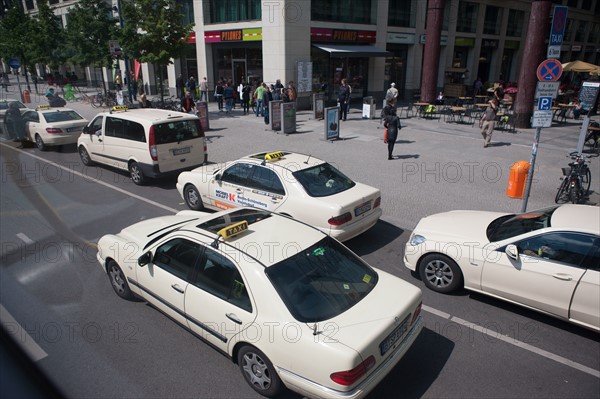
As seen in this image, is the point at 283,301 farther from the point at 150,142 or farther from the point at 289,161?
the point at 150,142

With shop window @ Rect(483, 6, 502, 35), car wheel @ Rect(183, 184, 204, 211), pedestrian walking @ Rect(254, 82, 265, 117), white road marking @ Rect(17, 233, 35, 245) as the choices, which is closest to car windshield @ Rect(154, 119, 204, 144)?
car wheel @ Rect(183, 184, 204, 211)

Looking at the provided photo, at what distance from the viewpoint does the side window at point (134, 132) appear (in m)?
11.1

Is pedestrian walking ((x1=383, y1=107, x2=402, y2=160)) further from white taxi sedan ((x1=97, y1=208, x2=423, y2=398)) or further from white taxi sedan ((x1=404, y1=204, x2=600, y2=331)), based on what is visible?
white taxi sedan ((x1=97, y1=208, x2=423, y2=398))

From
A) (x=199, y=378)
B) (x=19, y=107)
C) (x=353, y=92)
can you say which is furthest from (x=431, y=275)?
(x=353, y=92)

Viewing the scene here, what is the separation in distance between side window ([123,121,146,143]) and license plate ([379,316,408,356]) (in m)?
8.85

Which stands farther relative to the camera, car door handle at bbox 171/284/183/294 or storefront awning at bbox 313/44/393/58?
storefront awning at bbox 313/44/393/58

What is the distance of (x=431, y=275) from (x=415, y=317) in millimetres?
1950

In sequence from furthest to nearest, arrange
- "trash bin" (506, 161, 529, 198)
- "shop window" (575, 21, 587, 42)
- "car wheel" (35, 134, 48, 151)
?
"shop window" (575, 21, 587, 42)
"car wheel" (35, 134, 48, 151)
"trash bin" (506, 161, 529, 198)

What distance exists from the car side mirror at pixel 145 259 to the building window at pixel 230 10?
72.0 feet

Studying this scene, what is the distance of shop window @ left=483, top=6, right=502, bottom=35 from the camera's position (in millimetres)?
36344

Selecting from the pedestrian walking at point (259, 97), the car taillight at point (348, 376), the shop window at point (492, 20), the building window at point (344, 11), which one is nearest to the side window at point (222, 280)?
the car taillight at point (348, 376)

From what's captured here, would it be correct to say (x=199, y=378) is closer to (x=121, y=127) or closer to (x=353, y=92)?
(x=121, y=127)

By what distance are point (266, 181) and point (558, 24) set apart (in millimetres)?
6946

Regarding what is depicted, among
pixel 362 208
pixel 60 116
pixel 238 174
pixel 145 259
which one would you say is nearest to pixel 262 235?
pixel 145 259
